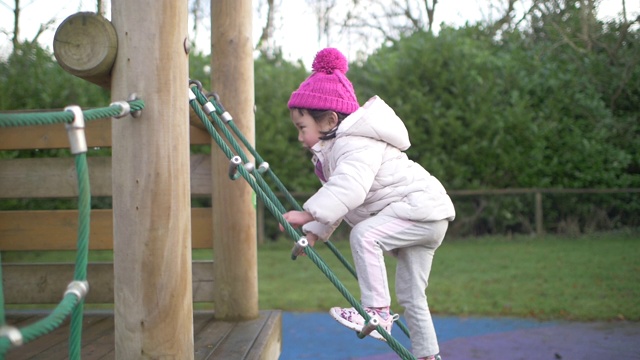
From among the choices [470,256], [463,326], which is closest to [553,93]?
[470,256]

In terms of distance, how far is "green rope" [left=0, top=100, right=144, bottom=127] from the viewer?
1.37 m

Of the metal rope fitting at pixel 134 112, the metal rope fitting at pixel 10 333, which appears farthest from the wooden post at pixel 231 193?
the metal rope fitting at pixel 10 333

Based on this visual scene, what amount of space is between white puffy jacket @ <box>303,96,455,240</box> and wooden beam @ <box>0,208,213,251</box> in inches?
59.1

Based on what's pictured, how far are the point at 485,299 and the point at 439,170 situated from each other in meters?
3.45

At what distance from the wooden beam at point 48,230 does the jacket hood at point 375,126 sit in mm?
1582

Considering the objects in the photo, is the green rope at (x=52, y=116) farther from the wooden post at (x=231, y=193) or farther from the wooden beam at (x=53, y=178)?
the wooden beam at (x=53, y=178)

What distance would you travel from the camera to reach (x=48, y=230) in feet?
12.8

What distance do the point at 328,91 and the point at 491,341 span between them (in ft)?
8.08

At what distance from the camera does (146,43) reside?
207cm

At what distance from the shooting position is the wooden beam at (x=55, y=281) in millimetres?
3793

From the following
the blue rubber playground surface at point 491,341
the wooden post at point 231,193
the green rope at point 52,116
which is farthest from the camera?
the blue rubber playground surface at point 491,341

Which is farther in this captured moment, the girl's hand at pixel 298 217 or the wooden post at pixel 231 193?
the wooden post at pixel 231 193

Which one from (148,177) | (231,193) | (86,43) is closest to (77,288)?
(148,177)

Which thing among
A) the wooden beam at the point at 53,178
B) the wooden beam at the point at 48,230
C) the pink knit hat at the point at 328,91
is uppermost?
the pink knit hat at the point at 328,91
